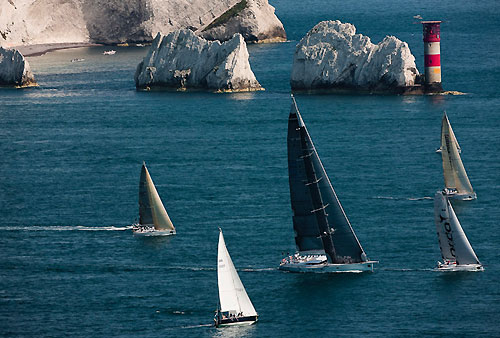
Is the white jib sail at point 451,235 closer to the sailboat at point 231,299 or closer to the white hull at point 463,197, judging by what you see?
the sailboat at point 231,299

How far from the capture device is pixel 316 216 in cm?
8950

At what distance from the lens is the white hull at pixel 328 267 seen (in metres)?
88.7

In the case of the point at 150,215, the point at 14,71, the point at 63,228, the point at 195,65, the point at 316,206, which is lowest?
the point at 63,228

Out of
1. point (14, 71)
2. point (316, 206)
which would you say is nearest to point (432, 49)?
point (14, 71)

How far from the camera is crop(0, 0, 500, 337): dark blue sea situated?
8144 cm

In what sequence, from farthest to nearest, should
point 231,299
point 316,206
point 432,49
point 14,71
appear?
1. point 14,71
2. point 432,49
3. point 316,206
4. point 231,299

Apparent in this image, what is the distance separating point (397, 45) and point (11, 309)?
3527 inches

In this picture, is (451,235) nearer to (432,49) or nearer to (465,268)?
(465,268)

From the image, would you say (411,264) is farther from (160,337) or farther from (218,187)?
(218,187)

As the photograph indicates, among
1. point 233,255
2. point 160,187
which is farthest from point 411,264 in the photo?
point 160,187

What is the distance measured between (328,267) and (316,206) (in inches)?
168

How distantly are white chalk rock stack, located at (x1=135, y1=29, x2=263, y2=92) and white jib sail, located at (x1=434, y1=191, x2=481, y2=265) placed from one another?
288ft

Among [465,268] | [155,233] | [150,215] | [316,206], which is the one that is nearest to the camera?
[465,268]

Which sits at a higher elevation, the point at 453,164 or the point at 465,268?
the point at 453,164
